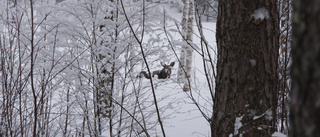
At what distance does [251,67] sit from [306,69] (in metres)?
1.24

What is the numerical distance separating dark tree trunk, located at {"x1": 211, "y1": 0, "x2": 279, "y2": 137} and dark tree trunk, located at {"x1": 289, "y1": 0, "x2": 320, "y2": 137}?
1197 millimetres

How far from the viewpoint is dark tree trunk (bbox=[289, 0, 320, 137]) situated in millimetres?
355

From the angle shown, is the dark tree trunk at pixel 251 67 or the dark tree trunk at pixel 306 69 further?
the dark tree trunk at pixel 251 67

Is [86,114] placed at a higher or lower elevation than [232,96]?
lower

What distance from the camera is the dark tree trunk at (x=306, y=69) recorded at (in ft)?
1.17

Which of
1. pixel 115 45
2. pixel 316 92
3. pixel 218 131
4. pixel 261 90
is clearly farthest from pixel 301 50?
pixel 115 45

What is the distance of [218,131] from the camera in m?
1.70

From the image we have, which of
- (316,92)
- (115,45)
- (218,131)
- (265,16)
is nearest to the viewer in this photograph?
(316,92)

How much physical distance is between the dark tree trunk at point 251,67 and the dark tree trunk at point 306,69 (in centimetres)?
120

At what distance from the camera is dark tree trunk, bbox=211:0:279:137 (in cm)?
157

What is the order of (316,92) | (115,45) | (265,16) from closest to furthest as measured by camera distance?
(316,92) < (265,16) < (115,45)

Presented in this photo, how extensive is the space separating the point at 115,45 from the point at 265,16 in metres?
1.76

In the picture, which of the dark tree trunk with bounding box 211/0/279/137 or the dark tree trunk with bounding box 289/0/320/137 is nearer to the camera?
the dark tree trunk with bounding box 289/0/320/137

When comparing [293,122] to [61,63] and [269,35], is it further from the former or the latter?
[61,63]
